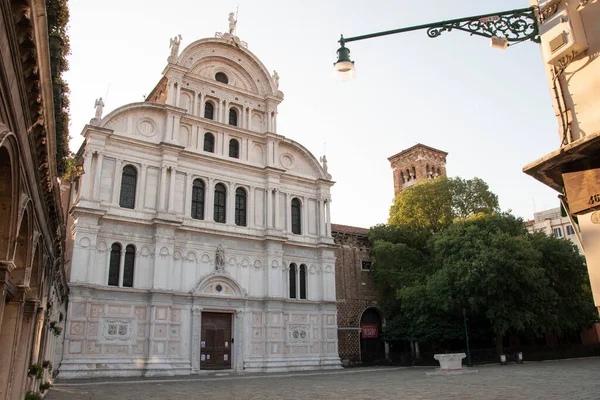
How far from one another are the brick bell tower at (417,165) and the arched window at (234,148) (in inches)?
1164

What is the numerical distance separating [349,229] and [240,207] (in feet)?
41.9

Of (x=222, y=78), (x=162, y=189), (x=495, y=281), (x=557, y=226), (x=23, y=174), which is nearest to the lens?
(x=23, y=174)

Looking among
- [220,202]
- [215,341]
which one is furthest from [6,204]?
[220,202]

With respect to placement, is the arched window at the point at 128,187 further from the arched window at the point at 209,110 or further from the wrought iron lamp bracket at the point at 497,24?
the wrought iron lamp bracket at the point at 497,24

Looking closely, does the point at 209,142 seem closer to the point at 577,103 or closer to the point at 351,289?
the point at 351,289

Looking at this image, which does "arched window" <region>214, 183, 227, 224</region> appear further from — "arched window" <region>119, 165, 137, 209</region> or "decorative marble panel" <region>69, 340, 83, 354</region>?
"decorative marble panel" <region>69, 340, 83, 354</region>

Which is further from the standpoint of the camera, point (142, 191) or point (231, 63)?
point (231, 63)

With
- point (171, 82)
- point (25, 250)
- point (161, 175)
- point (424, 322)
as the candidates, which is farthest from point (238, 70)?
point (25, 250)

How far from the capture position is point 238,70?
34.0 metres

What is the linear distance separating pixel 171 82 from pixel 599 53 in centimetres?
2709

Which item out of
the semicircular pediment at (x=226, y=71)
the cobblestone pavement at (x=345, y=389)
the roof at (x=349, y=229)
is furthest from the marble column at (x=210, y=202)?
the roof at (x=349, y=229)

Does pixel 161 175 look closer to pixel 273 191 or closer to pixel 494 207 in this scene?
pixel 273 191

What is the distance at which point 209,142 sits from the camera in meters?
31.3

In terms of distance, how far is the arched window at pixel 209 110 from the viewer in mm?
32041
